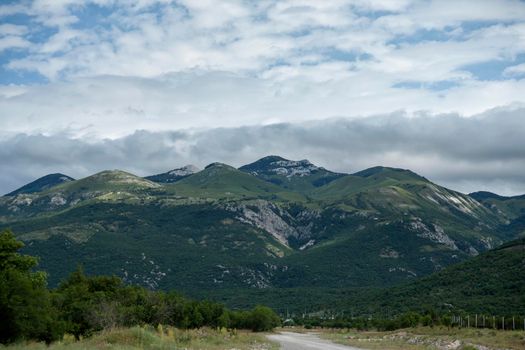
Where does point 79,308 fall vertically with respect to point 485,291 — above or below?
above

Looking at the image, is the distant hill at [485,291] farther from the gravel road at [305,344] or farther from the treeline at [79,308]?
the gravel road at [305,344]

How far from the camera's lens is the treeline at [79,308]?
5203 centimetres

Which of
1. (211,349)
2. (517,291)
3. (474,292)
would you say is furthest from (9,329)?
(474,292)

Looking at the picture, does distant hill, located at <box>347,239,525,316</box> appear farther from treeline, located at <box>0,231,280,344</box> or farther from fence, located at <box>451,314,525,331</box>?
treeline, located at <box>0,231,280,344</box>

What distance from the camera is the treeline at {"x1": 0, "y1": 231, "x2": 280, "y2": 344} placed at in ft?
171

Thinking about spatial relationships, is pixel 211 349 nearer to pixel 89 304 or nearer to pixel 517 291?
pixel 89 304

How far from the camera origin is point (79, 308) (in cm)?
8000

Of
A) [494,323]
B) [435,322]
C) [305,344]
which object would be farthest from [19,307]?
[435,322]

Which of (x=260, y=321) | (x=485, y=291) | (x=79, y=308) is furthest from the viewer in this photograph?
(x=485, y=291)

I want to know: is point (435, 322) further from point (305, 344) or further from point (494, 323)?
point (305, 344)

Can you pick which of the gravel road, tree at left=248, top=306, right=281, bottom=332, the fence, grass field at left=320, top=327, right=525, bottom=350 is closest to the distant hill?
the fence

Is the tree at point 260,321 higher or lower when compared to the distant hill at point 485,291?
lower

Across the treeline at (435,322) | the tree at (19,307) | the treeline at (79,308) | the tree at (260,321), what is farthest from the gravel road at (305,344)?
the tree at (19,307)

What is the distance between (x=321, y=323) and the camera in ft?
622
